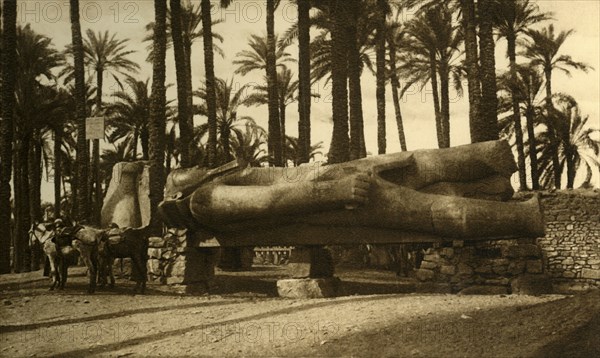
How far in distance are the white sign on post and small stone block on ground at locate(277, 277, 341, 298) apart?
4920 millimetres

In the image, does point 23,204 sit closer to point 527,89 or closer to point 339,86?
point 339,86

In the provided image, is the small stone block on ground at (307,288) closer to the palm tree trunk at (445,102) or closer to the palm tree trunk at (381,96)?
the palm tree trunk at (381,96)

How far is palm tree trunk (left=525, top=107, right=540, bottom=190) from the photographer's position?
22016 millimetres

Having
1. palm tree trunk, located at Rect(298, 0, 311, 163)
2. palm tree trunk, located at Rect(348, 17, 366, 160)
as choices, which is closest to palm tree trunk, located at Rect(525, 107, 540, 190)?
palm tree trunk, located at Rect(348, 17, 366, 160)

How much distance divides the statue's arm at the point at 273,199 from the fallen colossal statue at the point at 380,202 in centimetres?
1

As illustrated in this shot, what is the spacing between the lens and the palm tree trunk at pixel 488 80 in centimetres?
1316

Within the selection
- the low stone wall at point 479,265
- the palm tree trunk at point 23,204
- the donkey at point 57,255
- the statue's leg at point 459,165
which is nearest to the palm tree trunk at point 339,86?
the low stone wall at point 479,265

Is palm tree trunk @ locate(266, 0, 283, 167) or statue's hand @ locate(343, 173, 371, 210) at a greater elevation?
palm tree trunk @ locate(266, 0, 283, 167)

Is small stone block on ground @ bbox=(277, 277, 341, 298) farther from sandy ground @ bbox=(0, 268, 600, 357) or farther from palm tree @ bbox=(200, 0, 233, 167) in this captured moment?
palm tree @ bbox=(200, 0, 233, 167)

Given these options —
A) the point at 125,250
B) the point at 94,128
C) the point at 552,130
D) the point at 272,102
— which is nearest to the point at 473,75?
the point at 272,102

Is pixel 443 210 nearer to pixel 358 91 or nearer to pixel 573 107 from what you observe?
pixel 358 91

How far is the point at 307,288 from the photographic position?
28.4 ft

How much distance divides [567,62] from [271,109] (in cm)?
1111

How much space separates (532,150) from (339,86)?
1144 cm
